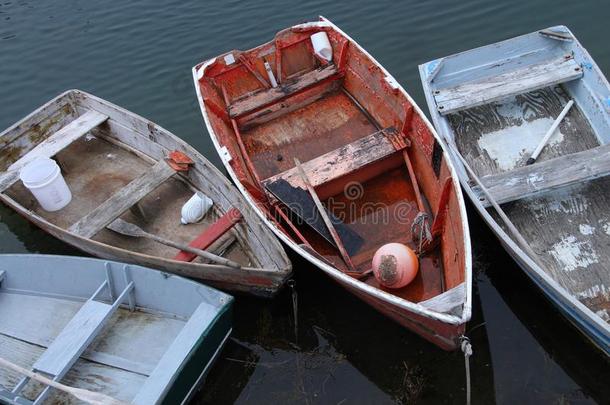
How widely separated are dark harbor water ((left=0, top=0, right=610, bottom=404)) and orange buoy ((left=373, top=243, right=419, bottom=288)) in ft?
3.13

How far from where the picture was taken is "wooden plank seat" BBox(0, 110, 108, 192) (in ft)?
25.5

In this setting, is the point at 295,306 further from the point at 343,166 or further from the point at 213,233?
the point at 343,166

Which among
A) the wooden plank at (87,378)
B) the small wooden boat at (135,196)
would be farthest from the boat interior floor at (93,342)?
the small wooden boat at (135,196)

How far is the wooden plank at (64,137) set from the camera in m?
8.00

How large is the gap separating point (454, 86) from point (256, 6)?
234 inches

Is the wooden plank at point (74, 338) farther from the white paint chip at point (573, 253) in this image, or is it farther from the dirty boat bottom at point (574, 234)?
the white paint chip at point (573, 253)

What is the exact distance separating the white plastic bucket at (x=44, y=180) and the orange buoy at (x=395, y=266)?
4.63m

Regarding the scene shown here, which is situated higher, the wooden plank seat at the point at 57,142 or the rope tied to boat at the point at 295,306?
the wooden plank seat at the point at 57,142

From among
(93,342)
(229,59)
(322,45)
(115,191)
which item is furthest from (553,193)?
(115,191)

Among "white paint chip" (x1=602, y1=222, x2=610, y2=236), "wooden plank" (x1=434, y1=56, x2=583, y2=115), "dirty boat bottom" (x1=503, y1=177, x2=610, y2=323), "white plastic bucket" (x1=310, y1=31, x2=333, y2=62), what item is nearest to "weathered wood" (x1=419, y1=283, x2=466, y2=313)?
"dirty boat bottom" (x1=503, y1=177, x2=610, y2=323)

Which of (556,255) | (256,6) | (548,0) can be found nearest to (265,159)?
(556,255)

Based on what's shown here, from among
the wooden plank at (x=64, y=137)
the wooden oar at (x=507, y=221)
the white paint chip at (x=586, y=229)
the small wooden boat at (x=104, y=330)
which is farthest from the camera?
the wooden plank at (x=64, y=137)

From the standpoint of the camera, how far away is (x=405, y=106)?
7008mm

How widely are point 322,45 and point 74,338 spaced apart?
5534 millimetres
